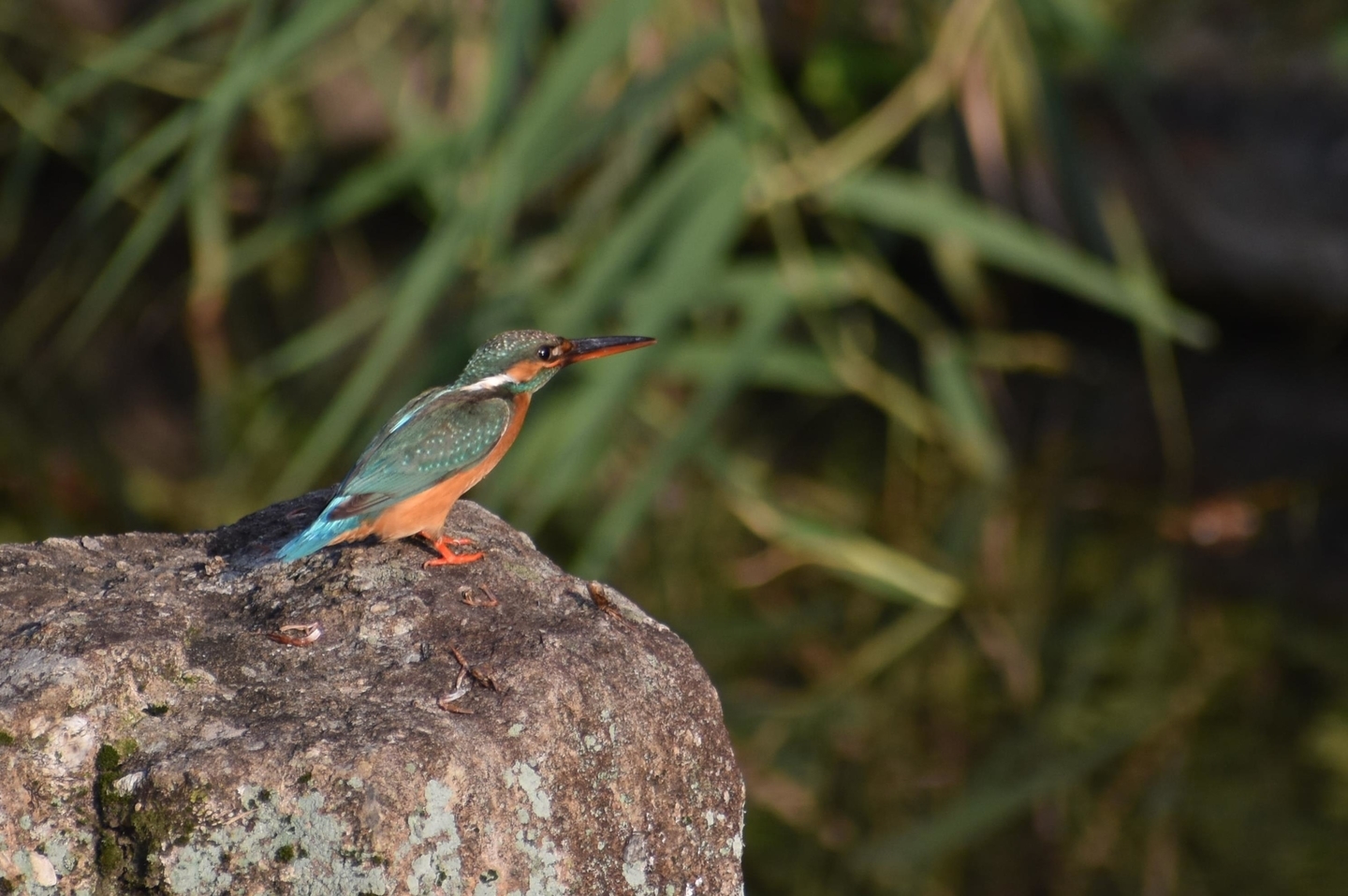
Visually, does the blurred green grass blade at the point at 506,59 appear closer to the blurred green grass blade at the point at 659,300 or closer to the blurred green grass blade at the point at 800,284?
the blurred green grass blade at the point at 659,300

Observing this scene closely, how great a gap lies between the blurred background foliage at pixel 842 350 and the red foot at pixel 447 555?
1902 millimetres

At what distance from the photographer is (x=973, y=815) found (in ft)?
15.7

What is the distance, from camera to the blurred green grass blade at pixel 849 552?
555cm

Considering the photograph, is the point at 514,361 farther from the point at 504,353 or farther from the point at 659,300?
the point at 659,300

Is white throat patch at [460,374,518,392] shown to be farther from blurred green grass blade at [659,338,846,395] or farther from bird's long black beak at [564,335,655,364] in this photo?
blurred green grass blade at [659,338,846,395]

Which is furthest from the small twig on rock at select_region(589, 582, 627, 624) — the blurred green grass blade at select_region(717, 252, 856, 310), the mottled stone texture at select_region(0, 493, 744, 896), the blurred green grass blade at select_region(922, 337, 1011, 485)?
the blurred green grass blade at select_region(922, 337, 1011, 485)

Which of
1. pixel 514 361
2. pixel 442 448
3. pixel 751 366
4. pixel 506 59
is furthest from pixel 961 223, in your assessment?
pixel 442 448

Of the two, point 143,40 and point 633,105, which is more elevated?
point 143,40

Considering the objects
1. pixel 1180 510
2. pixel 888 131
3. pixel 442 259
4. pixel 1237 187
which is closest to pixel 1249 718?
pixel 1180 510

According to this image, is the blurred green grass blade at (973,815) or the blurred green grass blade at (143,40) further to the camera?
the blurred green grass blade at (143,40)

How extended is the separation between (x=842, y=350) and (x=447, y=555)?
4083 mm

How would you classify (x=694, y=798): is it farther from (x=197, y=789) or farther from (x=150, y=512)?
(x=150, y=512)

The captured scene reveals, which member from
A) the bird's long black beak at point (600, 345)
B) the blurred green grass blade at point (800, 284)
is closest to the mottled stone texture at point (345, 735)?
the bird's long black beak at point (600, 345)

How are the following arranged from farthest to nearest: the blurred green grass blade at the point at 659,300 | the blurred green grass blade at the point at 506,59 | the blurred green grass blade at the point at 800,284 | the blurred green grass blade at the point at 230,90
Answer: the blurred green grass blade at the point at 800,284 < the blurred green grass blade at the point at 230,90 < the blurred green grass blade at the point at 659,300 < the blurred green grass blade at the point at 506,59
